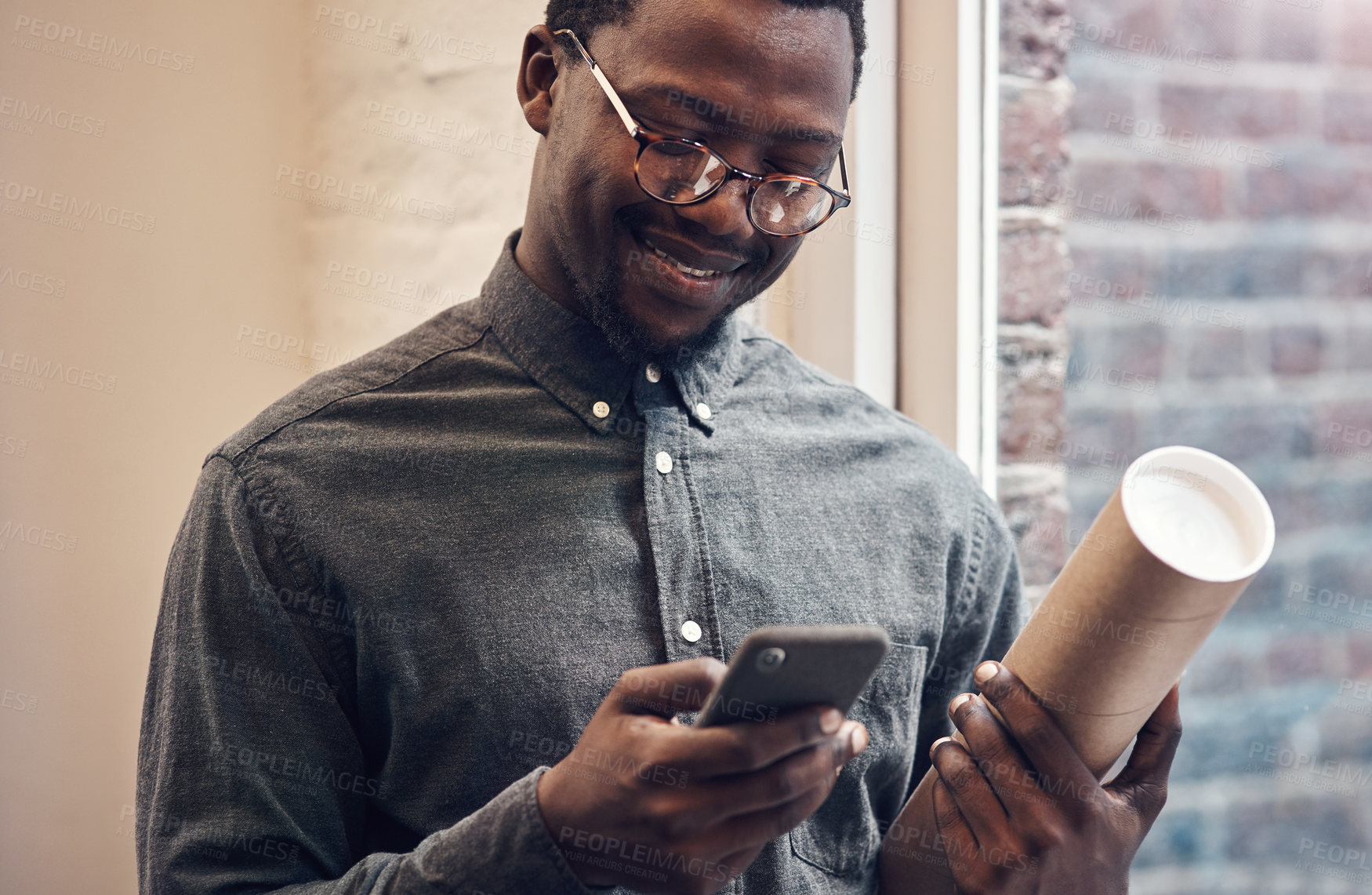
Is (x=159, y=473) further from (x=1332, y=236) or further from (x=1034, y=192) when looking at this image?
(x=1332, y=236)

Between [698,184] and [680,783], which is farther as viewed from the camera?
[698,184]

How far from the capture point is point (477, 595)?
0.89 meters

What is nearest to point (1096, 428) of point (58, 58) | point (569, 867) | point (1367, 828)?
point (1367, 828)

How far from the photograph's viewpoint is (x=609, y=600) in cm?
91

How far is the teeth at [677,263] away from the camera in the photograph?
2.96 ft

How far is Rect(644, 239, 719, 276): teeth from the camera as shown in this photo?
0.90 metres

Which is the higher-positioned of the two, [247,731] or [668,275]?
[668,275]

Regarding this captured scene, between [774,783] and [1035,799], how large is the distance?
0.26m
